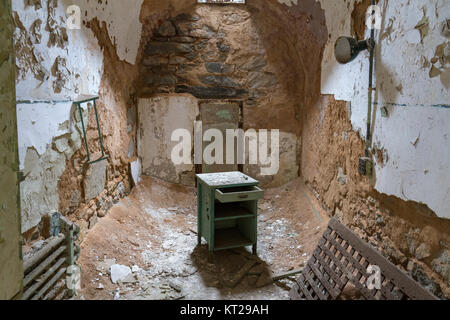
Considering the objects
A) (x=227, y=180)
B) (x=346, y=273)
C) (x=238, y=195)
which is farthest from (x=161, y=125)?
(x=346, y=273)

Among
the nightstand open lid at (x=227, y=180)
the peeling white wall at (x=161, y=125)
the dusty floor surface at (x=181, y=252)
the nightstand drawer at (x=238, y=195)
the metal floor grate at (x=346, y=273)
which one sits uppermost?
the peeling white wall at (x=161, y=125)

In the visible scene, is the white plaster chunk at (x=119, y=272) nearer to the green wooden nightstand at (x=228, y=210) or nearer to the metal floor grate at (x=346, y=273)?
the green wooden nightstand at (x=228, y=210)

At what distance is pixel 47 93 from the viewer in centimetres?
263

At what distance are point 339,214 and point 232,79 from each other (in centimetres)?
278

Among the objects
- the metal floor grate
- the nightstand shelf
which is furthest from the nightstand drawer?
the metal floor grate

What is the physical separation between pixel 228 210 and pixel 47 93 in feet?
6.55

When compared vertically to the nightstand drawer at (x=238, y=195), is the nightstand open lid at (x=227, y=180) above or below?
above

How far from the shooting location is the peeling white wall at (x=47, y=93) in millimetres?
2365

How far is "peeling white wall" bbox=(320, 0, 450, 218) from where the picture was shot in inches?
82.7

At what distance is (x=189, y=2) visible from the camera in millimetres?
5293

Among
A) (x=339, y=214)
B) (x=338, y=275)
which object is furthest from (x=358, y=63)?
(x=338, y=275)

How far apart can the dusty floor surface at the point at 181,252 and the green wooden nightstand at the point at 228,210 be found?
156 mm

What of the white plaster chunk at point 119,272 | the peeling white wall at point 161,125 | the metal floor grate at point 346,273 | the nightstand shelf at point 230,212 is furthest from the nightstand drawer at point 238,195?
the peeling white wall at point 161,125
